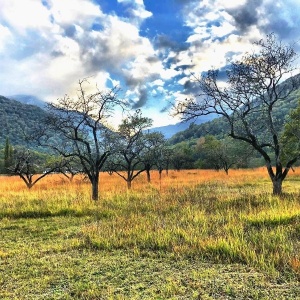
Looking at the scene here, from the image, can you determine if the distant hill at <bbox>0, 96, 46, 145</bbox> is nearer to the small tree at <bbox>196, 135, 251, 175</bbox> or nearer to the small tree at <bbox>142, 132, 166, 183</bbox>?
the small tree at <bbox>196, 135, 251, 175</bbox>

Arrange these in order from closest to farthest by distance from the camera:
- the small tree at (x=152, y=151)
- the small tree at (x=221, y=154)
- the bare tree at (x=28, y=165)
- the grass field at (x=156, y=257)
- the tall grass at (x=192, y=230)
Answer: the grass field at (x=156, y=257) < the tall grass at (x=192, y=230) < the bare tree at (x=28, y=165) < the small tree at (x=152, y=151) < the small tree at (x=221, y=154)

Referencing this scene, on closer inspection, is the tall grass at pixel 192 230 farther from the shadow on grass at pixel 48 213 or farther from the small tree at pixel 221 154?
the small tree at pixel 221 154

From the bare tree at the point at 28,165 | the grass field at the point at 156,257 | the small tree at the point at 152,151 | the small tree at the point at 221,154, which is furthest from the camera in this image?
the small tree at the point at 221,154

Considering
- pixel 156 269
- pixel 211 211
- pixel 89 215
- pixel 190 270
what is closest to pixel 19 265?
pixel 156 269

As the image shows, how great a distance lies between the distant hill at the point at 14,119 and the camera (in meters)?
130

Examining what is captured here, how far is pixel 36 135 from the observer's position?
16.1 m

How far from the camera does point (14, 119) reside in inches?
6127

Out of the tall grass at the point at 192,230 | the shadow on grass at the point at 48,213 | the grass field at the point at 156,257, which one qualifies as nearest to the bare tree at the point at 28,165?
the shadow on grass at the point at 48,213

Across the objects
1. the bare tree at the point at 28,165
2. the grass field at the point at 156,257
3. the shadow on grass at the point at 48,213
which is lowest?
the grass field at the point at 156,257

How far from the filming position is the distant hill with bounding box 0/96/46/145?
5138 inches

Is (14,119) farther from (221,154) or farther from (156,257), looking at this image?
(156,257)

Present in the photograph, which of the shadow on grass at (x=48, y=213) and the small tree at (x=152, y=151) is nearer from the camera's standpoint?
the shadow on grass at (x=48, y=213)

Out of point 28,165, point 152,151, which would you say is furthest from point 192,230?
point 152,151

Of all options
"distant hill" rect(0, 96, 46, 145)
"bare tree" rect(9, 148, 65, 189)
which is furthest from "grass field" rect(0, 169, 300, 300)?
"distant hill" rect(0, 96, 46, 145)
